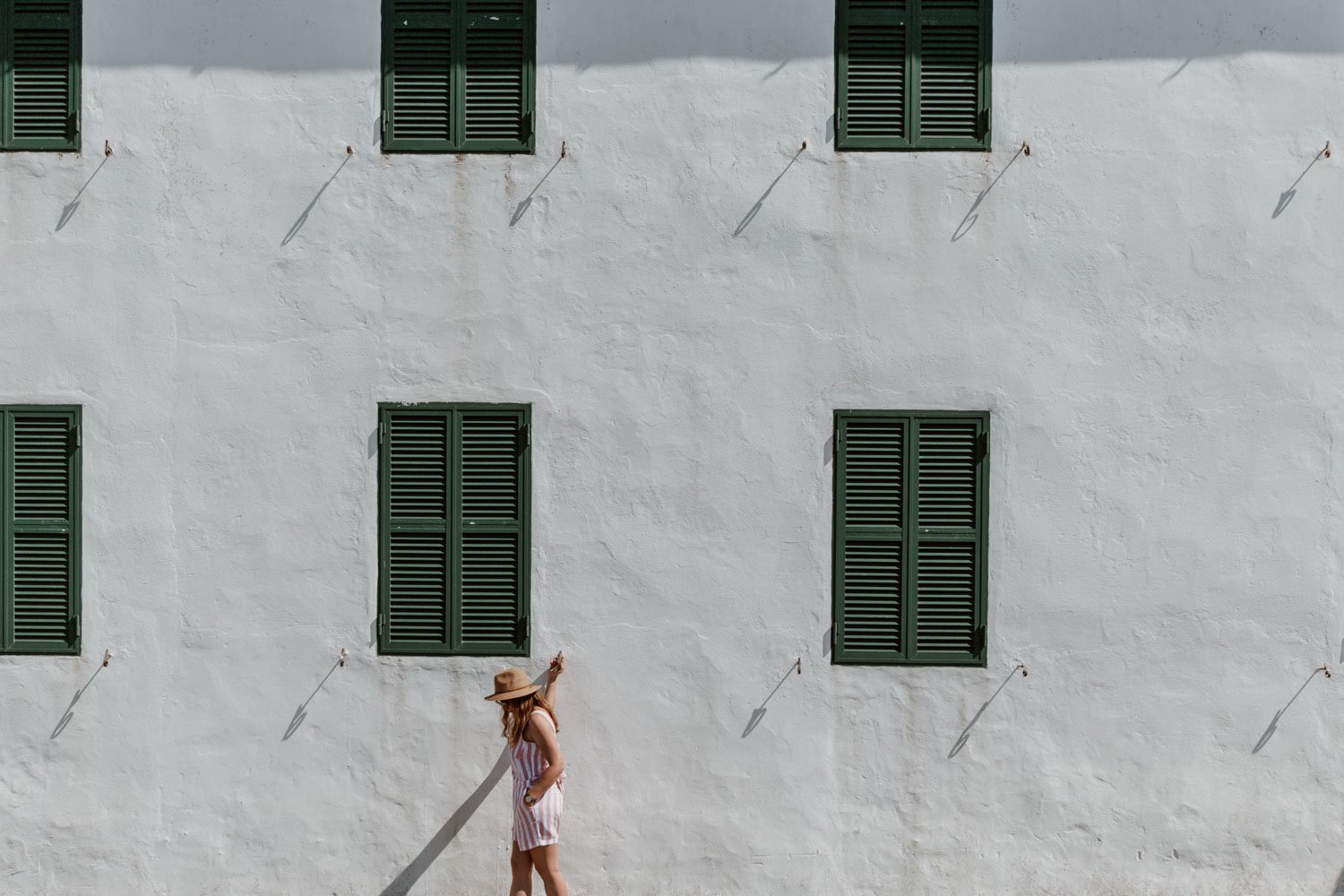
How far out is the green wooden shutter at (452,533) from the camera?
23.0ft

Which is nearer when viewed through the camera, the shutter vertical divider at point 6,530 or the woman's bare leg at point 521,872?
the woman's bare leg at point 521,872

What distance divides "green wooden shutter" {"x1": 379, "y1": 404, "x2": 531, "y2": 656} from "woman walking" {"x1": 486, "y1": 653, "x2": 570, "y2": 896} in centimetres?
46

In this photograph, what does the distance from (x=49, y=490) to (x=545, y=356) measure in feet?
9.69

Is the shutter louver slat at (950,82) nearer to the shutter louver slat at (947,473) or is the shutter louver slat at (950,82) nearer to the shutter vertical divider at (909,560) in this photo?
the shutter louver slat at (947,473)

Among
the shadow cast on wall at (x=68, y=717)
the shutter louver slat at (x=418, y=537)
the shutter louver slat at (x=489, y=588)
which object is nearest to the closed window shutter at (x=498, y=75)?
the shutter louver slat at (x=418, y=537)

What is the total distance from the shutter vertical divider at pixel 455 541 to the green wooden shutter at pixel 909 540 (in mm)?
2157

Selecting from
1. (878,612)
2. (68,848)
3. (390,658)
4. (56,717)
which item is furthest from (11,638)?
(878,612)

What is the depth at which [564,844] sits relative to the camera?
23.3 ft

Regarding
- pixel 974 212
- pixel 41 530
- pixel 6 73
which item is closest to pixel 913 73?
pixel 974 212

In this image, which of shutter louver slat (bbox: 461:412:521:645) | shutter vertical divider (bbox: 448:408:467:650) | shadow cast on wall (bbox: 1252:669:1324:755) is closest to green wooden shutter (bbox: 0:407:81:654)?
shutter vertical divider (bbox: 448:408:467:650)

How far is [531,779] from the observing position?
6621 millimetres

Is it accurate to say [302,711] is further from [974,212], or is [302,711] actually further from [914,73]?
[914,73]

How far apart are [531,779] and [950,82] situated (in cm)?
457

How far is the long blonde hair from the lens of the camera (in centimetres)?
658
